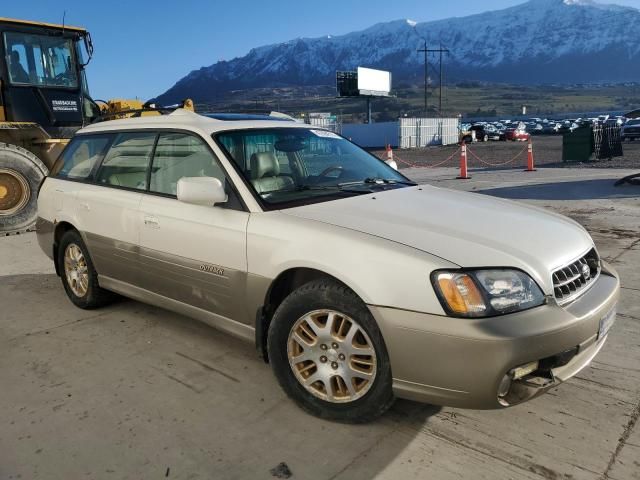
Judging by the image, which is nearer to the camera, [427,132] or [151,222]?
[151,222]

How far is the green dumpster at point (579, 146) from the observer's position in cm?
1833

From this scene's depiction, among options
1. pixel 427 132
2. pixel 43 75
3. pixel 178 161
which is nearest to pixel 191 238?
pixel 178 161

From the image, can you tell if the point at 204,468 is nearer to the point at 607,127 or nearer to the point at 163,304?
the point at 163,304

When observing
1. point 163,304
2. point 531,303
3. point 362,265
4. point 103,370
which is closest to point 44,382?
point 103,370

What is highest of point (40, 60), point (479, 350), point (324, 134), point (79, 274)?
point (40, 60)

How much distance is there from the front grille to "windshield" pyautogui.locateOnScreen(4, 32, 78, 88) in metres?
8.66

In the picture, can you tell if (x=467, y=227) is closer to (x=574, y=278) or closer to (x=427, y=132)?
(x=574, y=278)

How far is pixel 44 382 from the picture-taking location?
3.38 metres

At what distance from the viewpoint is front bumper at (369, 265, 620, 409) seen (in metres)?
2.35

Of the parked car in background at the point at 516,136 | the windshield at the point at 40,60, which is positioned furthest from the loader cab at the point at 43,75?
the parked car in background at the point at 516,136

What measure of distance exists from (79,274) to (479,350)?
3594mm

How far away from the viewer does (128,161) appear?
4160 mm

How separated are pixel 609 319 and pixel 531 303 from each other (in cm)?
73

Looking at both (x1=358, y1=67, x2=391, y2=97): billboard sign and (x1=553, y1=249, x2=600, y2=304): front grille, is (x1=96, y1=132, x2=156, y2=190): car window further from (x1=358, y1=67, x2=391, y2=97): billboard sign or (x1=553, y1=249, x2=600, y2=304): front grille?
(x1=358, y1=67, x2=391, y2=97): billboard sign
